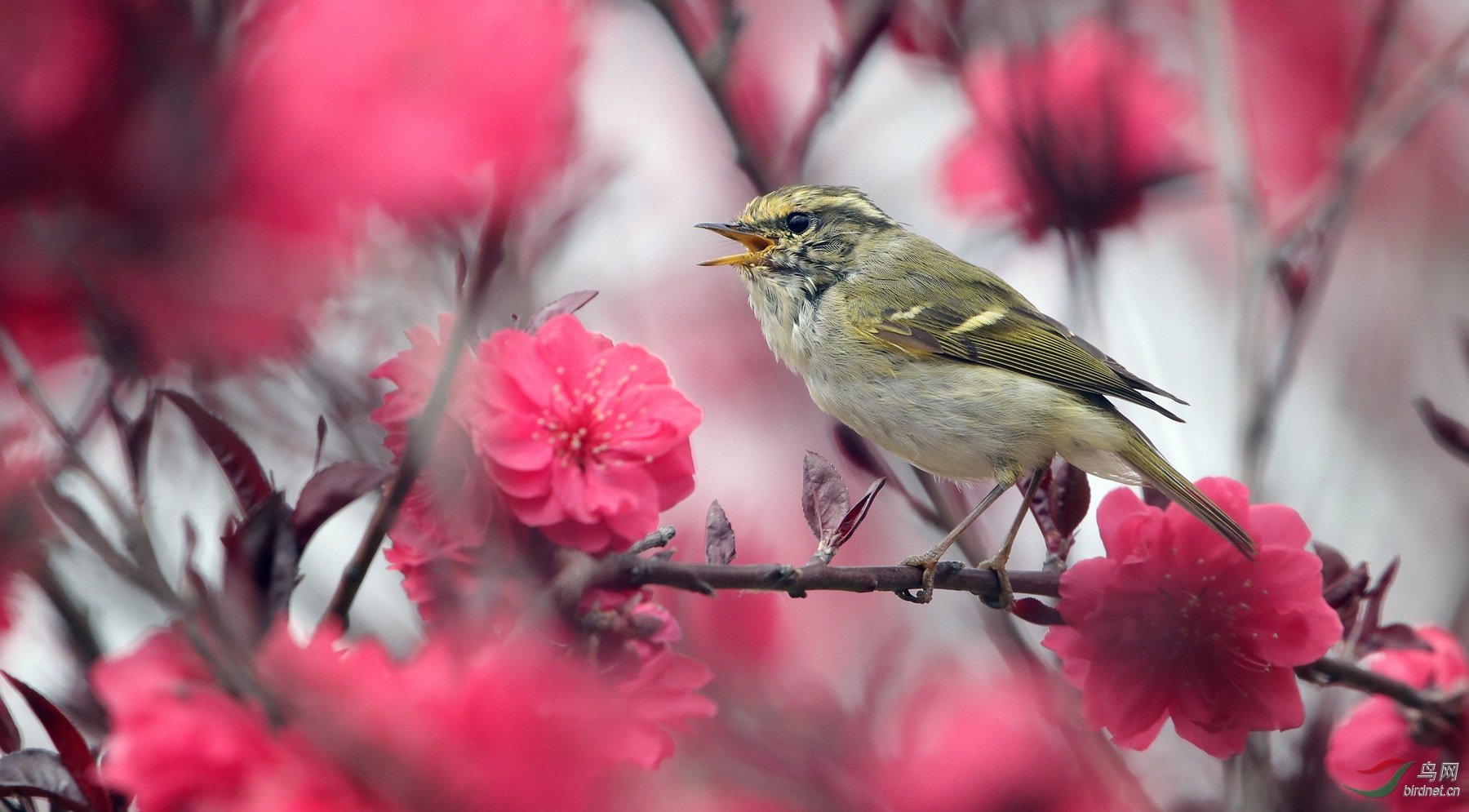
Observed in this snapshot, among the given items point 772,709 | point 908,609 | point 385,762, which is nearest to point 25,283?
point 385,762

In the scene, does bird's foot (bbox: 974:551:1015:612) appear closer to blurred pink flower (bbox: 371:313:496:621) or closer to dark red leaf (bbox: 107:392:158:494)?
blurred pink flower (bbox: 371:313:496:621)

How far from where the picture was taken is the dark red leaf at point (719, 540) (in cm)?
121

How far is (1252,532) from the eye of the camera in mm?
1445

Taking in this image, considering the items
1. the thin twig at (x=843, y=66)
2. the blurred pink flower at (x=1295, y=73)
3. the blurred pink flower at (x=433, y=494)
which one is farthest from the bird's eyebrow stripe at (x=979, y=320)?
the blurred pink flower at (x=433, y=494)

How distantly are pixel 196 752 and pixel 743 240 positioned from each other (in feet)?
6.49

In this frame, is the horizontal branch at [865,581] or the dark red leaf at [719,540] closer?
the horizontal branch at [865,581]

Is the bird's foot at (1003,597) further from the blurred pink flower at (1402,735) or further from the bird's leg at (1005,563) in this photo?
the blurred pink flower at (1402,735)

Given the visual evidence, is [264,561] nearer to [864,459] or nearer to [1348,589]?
[864,459]

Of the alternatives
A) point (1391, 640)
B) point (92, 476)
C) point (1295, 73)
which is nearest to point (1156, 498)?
point (1391, 640)

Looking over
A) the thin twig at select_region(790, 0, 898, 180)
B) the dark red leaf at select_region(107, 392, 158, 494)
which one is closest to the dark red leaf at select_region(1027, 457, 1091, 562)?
the thin twig at select_region(790, 0, 898, 180)

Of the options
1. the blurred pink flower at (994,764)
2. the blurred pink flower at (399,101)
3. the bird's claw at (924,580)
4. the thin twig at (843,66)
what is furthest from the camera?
the thin twig at (843,66)

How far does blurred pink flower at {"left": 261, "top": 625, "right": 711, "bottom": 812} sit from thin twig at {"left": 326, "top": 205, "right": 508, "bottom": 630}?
0.06 metres

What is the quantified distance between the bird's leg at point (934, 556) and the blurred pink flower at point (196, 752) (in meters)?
0.72

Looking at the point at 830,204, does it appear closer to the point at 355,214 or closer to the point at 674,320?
the point at 674,320
